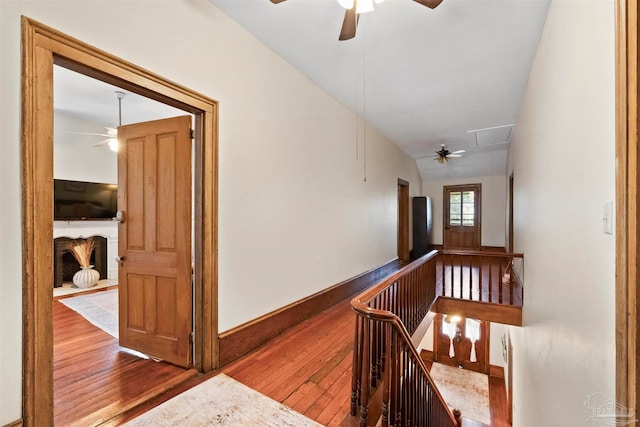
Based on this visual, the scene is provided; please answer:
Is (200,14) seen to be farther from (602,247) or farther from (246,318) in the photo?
(602,247)

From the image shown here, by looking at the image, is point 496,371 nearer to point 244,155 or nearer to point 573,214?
point 573,214

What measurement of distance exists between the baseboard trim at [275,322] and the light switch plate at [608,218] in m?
2.47

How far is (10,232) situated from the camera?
1.31 m

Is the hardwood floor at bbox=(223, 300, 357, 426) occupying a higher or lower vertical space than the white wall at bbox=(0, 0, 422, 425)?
lower

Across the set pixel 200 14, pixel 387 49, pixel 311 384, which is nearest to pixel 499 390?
pixel 311 384

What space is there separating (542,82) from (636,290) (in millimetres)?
2400

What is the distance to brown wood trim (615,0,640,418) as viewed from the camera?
96cm

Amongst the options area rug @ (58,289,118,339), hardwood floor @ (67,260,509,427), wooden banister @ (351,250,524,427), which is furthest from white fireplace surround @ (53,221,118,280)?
wooden banister @ (351,250,524,427)

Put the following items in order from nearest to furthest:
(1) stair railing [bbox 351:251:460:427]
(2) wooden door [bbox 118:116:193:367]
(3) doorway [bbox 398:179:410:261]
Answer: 1. (1) stair railing [bbox 351:251:460:427]
2. (2) wooden door [bbox 118:116:193:367]
3. (3) doorway [bbox 398:179:410:261]

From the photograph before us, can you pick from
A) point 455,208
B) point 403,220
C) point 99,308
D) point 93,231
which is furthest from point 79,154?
point 455,208

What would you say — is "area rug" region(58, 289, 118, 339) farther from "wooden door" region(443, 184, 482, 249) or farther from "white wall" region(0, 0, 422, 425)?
"wooden door" region(443, 184, 482, 249)

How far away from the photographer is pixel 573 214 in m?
1.68

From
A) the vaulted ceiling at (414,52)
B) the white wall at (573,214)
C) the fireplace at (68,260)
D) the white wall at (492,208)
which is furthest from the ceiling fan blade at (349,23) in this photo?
the white wall at (492,208)

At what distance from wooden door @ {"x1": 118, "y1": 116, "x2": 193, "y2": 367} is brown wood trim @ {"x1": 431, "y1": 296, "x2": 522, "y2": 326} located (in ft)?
11.5
